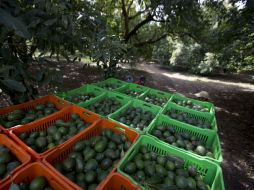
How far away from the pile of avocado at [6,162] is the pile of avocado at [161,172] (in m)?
0.88

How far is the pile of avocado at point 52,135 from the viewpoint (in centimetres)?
176

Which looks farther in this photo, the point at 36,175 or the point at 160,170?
the point at 160,170

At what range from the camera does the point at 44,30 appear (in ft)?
6.60

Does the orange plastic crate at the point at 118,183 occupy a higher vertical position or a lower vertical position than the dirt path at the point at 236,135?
higher

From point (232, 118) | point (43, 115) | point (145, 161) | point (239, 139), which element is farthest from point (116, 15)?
point (145, 161)

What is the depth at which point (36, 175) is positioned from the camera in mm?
1416

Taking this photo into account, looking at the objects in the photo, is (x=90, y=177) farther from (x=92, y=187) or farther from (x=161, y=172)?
(x=161, y=172)

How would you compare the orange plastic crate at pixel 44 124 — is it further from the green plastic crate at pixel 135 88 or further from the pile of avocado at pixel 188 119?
the green plastic crate at pixel 135 88

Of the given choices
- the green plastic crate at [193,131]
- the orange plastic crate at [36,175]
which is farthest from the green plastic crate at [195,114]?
the orange plastic crate at [36,175]

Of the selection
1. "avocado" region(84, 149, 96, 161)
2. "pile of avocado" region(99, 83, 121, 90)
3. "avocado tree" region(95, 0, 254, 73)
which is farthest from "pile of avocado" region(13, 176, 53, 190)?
"avocado tree" region(95, 0, 254, 73)

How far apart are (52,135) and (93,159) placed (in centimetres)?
54

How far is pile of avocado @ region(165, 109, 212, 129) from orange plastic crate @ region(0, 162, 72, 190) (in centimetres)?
175

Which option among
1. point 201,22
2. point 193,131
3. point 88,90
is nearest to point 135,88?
point 88,90

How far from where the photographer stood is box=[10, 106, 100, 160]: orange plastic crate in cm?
156
